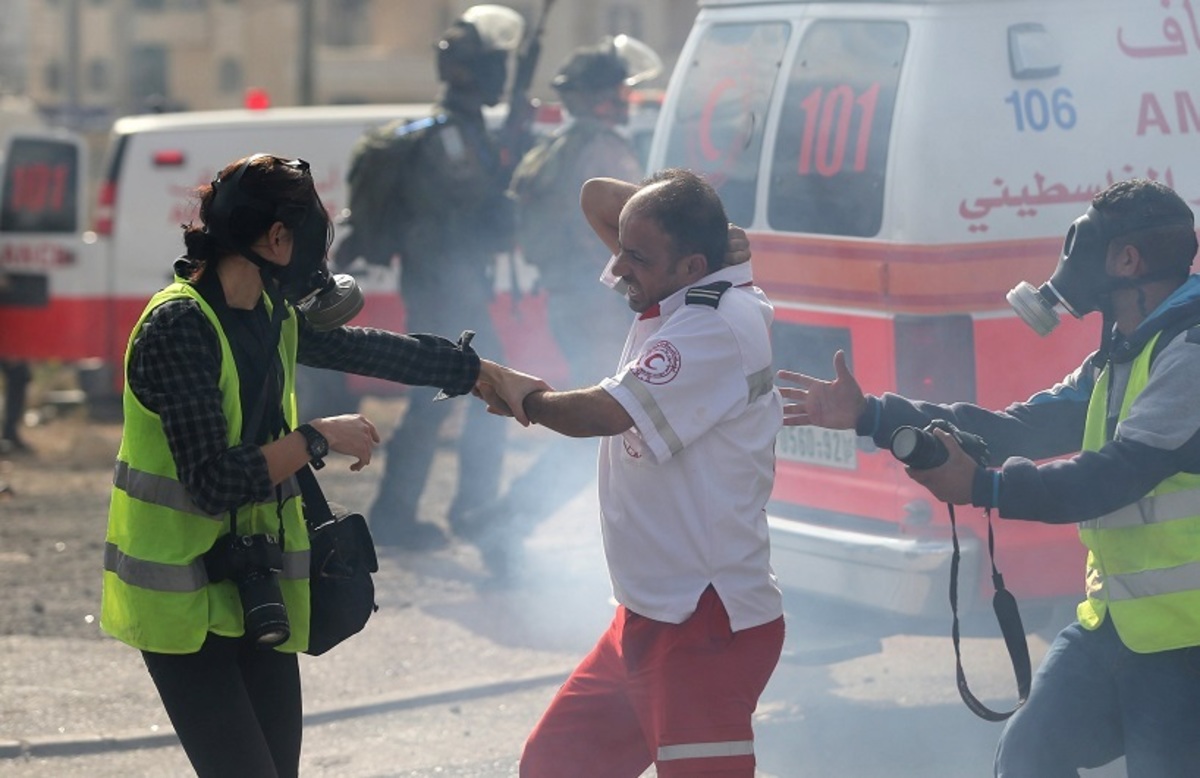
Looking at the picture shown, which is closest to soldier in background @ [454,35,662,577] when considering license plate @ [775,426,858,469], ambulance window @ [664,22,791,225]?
ambulance window @ [664,22,791,225]

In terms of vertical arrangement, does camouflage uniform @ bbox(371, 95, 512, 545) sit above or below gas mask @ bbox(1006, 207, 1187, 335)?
below

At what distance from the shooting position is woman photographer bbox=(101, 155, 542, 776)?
338 centimetres

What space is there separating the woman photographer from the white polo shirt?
529 mm

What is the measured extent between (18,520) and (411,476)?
2.25m

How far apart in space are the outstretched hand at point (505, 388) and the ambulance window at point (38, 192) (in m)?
8.53

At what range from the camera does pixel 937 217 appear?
5531 millimetres

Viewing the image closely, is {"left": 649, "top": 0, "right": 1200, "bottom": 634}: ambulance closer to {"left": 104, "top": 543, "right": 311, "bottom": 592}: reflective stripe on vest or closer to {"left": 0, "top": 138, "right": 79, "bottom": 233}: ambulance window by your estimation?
{"left": 104, "top": 543, "right": 311, "bottom": 592}: reflective stripe on vest

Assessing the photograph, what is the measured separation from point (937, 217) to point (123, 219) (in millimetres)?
7530

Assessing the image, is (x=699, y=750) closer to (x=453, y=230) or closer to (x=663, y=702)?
(x=663, y=702)

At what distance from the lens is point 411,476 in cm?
877

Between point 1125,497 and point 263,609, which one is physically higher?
point 1125,497

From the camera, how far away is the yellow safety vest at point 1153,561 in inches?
146

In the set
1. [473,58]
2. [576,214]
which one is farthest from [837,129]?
[473,58]

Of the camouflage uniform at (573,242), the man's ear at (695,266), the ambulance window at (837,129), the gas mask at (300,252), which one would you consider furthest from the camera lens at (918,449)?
the camouflage uniform at (573,242)
